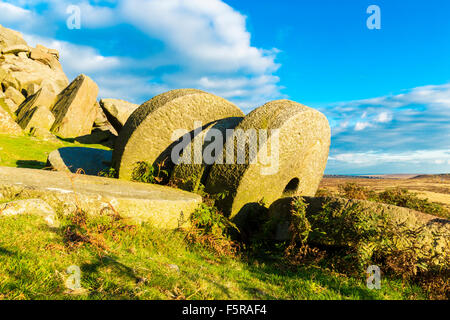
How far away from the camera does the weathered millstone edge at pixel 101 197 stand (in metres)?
3.67

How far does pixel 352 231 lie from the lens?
3.74 meters

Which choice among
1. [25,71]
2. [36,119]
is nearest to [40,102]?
[36,119]

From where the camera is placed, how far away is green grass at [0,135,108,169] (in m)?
9.15

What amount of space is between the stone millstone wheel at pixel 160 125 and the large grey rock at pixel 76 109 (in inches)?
493

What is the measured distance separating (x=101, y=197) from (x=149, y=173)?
2130 millimetres

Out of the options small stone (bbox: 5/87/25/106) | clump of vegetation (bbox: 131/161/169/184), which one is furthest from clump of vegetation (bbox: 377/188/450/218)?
small stone (bbox: 5/87/25/106)

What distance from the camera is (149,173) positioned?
5973 millimetres

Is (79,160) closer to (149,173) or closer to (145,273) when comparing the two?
(149,173)

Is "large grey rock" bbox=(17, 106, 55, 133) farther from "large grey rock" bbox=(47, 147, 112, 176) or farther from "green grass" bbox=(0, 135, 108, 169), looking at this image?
"large grey rock" bbox=(47, 147, 112, 176)

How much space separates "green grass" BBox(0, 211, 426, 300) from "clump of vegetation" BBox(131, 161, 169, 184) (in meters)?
1.99
